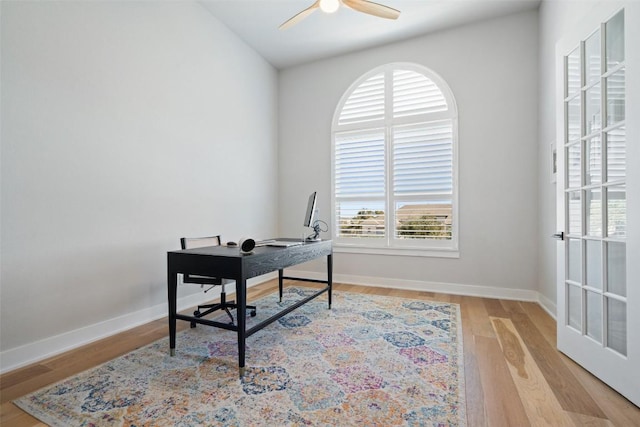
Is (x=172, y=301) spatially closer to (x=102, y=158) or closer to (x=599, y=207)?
(x=102, y=158)

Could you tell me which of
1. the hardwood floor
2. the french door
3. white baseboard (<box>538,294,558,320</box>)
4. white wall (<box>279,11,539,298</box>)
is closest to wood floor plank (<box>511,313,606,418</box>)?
the hardwood floor

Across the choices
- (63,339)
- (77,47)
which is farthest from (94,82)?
(63,339)

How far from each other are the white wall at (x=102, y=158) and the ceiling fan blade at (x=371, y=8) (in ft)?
6.06

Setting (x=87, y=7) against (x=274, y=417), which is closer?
(x=274, y=417)

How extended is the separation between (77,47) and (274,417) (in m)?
2.95

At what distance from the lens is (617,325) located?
173cm

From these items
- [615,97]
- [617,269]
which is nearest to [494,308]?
[617,269]

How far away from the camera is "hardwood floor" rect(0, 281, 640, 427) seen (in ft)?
4.91

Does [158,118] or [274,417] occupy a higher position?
[158,118]

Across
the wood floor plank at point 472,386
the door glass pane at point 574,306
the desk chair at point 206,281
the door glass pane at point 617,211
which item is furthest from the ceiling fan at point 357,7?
the wood floor plank at point 472,386

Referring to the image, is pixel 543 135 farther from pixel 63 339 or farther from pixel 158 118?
pixel 63 339

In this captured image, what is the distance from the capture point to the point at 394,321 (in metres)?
2.82

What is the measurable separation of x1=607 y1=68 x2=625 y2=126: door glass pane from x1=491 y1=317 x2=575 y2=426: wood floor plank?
159cm

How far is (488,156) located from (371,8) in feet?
7.19
